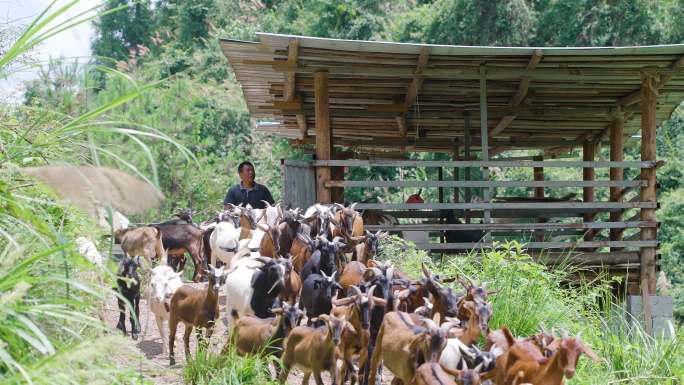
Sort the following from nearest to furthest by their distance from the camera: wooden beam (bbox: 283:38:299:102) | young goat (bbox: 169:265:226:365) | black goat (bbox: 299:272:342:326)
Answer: black goat (bbox: 299:272:342:326) < young goat (bbox: 169:265:226:365) < wooden beam (bbox: 283:38:299:102)

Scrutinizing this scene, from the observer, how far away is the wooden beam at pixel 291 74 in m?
11.5

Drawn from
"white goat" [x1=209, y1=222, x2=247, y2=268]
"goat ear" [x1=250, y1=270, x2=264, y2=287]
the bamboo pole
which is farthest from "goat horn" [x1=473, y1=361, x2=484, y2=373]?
the bamboo pole

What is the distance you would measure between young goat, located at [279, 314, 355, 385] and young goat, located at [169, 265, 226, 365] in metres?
1.36

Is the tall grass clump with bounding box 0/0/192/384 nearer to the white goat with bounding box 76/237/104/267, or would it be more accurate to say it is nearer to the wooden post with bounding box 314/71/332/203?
the white goat with bounding box 76/237/104/267

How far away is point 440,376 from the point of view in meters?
5.52

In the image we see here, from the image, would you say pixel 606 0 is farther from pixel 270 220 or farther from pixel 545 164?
pixel 270 220

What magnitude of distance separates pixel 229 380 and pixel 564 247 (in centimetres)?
745

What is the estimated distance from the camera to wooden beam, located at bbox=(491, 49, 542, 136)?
12.2 m

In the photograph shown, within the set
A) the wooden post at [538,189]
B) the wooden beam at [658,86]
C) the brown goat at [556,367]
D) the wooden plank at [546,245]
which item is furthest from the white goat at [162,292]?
the wooden post at [538,189]

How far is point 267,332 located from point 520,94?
8.02m

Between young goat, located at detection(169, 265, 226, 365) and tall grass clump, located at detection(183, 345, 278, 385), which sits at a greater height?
young goat, located at detection(169, 265, 226, 365)

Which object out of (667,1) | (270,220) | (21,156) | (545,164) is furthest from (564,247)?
(667,1)

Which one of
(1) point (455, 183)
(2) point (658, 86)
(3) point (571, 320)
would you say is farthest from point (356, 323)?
(2) point (658, 86)

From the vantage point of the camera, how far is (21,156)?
13.3 feet
